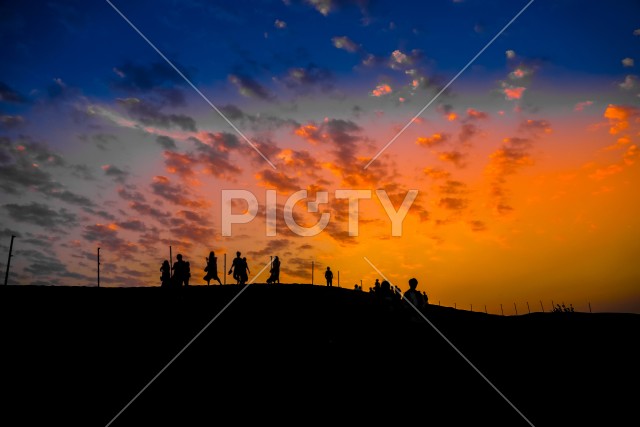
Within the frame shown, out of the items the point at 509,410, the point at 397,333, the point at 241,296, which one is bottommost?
the point at 509,410

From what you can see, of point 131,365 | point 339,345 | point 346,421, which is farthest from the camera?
point 339,345

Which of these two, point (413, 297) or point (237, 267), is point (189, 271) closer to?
point (237, 267)

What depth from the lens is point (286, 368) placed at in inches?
470

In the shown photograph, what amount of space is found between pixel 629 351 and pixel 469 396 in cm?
963

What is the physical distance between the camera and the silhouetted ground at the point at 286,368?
8961mm

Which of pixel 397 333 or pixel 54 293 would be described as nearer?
pixel 397 333

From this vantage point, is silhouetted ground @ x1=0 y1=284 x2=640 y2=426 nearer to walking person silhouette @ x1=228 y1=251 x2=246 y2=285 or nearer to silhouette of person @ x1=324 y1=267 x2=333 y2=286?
walking person silhouette @ x1=228 y1=251 x2=246 y2=285

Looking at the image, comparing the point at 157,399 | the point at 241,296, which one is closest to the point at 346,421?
the point at 157,399

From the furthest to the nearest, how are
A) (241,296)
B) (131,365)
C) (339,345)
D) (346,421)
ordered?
(241,296) → (339,345) → (131,365) → (346,421)

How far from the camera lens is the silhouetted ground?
8.96m

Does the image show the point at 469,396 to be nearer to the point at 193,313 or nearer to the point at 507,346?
the point at 507,346

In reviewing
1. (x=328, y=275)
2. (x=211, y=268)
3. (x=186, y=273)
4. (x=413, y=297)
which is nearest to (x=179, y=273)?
(x=186, y=273)

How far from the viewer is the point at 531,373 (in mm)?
12539

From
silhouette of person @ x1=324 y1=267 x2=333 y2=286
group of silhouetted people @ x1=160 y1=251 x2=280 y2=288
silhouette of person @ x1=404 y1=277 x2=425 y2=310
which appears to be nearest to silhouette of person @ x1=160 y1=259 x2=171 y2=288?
group of silhouetted people @ x1=160 y1=251 x2=280 y2=288
